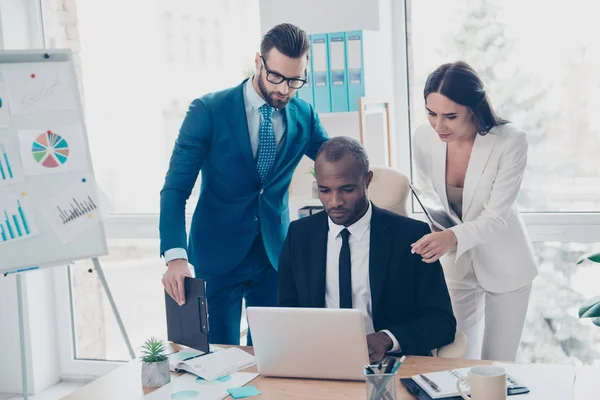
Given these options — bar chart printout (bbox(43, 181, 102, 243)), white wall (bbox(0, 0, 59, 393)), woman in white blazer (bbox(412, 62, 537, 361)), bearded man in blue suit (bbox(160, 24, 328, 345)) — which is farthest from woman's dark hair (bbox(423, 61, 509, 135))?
white wall (bbox(0, 0, 59, 393))

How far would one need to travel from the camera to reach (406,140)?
11.4ft

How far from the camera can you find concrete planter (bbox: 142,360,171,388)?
68.1 inches

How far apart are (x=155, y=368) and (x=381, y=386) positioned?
0.57 meters

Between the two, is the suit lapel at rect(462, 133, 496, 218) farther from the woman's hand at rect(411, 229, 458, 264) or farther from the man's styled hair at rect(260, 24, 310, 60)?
the man's styled hair at rect(260, 24, 310, 60)

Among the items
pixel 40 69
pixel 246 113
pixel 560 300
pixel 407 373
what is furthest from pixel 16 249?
pixel 560 300

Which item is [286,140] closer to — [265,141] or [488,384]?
[265,141]

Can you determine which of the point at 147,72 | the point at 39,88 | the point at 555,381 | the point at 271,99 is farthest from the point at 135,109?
the point at 555,381

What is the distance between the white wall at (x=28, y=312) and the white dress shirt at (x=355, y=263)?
219 cm

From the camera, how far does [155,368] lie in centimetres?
173

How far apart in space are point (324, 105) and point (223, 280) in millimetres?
1017

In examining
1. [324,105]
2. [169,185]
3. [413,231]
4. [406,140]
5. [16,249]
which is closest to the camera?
[413,231]

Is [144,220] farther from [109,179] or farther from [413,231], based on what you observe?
[413,231]

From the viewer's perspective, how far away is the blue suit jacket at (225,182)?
7.59ft

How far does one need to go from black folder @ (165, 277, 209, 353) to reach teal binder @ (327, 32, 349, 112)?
1.37 meters
